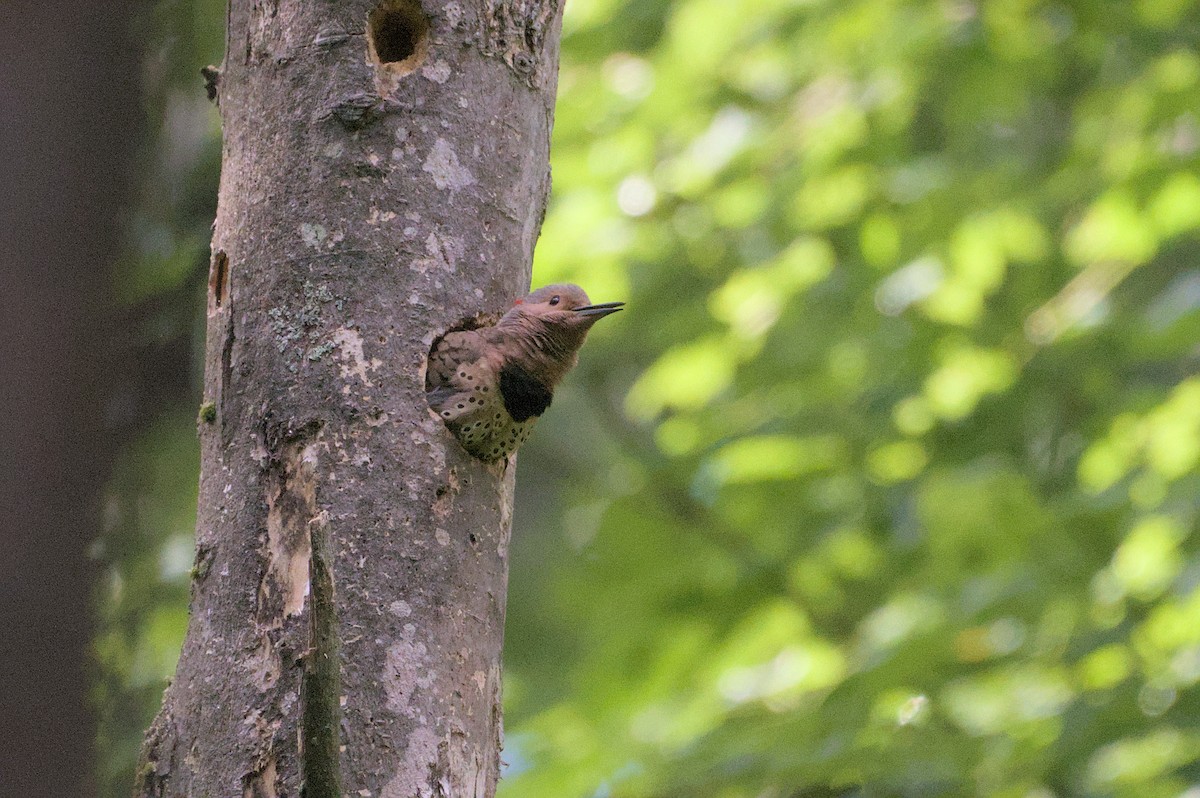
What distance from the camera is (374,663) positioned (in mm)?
2244

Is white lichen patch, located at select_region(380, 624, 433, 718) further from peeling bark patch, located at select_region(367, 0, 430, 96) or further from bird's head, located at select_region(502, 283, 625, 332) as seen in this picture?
peeling bark patch, located at select_region(367, 0, 430, 96)

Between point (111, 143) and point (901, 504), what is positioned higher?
point (901, 504)

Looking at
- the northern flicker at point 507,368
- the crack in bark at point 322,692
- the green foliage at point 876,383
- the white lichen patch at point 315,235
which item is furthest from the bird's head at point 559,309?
the green foliage at point 876,383

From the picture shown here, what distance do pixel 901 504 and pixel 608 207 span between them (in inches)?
86.1

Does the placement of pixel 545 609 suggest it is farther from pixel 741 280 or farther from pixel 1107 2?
pixel 1107 2

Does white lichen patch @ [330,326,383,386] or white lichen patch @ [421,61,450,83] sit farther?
white lichen patch @ [421,61,450,83]

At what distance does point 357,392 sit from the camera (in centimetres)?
244

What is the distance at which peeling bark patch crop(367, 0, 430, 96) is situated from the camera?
2.62m

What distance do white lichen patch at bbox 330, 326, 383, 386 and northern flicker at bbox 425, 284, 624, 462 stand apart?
13 cm

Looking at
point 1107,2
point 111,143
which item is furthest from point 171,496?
point 1107,2

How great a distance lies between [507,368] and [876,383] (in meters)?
3.50

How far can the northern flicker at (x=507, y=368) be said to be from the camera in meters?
2.55

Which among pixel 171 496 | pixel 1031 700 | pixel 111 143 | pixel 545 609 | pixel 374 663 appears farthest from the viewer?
pixel 545 609

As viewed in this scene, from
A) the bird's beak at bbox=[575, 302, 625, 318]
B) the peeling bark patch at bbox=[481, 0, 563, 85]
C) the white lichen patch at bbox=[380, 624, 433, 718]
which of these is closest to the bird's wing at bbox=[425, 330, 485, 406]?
the bird's beak at bbox=[575, 302, 625, 318]
